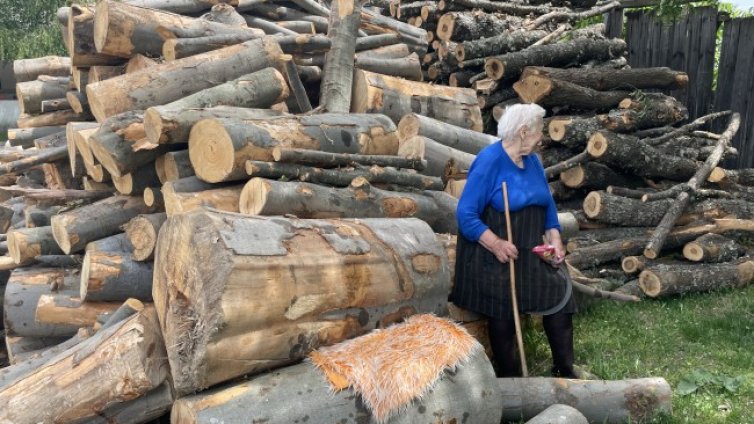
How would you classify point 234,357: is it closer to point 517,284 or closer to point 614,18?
point 517,284

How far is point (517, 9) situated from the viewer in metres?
9.52

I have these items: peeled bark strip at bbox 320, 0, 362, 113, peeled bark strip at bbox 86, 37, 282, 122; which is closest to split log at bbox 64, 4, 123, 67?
peeled bark strip at bbox 86, 37, 282, 122

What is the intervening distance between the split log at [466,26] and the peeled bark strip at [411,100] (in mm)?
2089

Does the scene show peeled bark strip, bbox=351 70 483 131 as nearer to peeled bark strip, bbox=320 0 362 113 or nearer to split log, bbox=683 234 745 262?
peeled bark strip, bbox=320 0 362 113

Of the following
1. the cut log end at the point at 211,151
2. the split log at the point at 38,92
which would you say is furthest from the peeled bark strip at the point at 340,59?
the split log at the point at 38,92

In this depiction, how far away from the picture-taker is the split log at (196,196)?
4387 mm

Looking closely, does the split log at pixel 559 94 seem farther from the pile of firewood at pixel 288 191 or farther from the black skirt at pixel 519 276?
the black skirt at pixel 519 276

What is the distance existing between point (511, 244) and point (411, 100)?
281 cm

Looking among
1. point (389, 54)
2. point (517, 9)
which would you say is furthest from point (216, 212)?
point (517, 9)

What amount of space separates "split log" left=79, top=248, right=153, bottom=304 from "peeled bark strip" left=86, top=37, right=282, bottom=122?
135cm

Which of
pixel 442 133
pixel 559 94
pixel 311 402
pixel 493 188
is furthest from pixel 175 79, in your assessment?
pixel 559 94

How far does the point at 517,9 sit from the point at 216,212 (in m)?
7.42

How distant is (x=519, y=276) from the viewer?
4.11 metres

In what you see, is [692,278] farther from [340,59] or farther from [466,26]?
[466,26]
